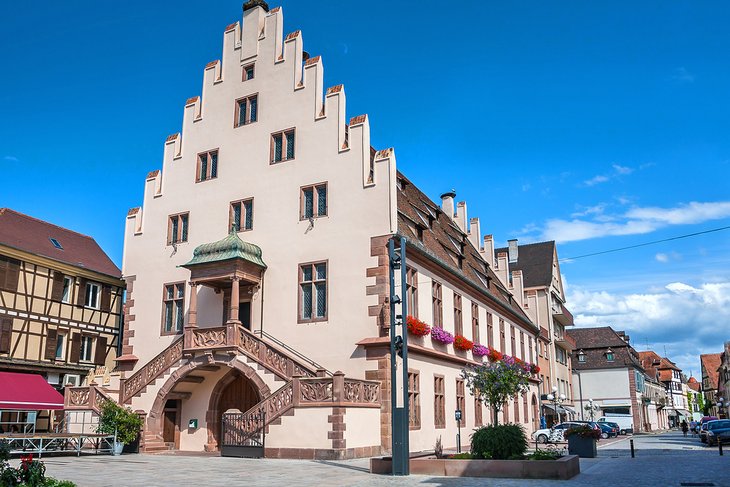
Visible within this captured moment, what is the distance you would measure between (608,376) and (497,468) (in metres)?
64.3

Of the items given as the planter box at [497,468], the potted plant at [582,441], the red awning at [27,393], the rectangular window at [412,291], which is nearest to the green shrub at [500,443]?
the planter box at [497,468]

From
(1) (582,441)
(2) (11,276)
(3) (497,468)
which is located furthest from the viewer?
(2) (11,276)

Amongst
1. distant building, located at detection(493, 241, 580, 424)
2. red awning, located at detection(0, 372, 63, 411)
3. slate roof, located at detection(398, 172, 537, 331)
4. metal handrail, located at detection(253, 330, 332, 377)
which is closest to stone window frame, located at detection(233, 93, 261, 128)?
slate roof, located at detection(398, 172, 537, 331)

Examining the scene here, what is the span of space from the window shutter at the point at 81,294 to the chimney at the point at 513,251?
39246 mm

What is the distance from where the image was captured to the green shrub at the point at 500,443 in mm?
17656

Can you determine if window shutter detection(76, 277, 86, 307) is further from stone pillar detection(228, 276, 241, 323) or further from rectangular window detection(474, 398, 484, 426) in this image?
rectangular window detection(474, 398, 484, 426)

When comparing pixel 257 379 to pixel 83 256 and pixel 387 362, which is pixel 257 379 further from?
pixel 83 256

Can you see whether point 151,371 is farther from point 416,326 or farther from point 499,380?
point 499,380

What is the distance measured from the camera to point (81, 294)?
38.5m

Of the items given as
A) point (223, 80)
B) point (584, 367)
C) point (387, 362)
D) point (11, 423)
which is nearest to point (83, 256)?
point (11, 423)

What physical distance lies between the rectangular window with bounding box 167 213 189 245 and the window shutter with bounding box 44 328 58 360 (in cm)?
936

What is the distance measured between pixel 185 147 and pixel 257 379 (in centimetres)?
1278

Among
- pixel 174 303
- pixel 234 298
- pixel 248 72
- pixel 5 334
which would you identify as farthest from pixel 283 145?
pixel 5 334

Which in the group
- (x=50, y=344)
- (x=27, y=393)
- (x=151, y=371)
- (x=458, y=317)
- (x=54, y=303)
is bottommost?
(x=27, y=393)
